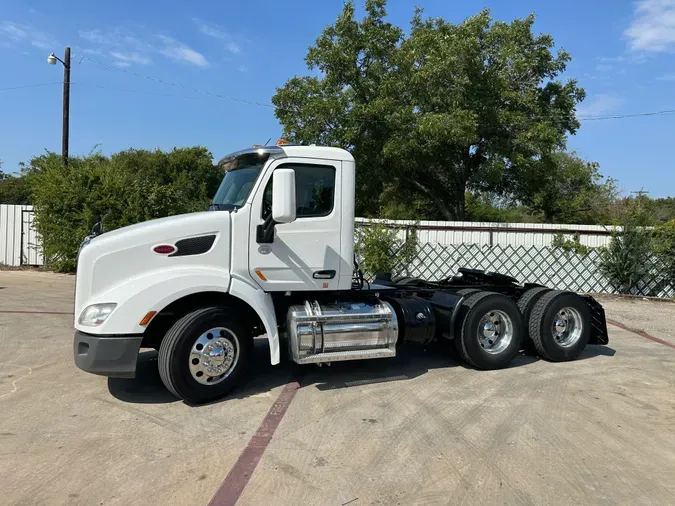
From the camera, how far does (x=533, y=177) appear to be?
19938mm

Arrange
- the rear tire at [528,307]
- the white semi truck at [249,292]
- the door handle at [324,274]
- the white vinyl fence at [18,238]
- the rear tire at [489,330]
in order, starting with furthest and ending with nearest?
the white vinyl fence at [18,238], the rear tire at [528,307], the rear tire at [489,330], the door handle at [324,274], the white semi truck at [249,292]

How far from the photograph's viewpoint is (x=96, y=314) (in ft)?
15.5

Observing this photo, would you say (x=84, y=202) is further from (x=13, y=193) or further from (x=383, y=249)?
(x=13, y=193)

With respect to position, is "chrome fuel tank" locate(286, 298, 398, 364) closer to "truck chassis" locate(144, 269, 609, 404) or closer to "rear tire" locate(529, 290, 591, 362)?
"truck chassis" locate(144, 269, 609, 404)

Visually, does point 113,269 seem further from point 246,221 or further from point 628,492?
point 628,492

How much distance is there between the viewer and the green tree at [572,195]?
24.9 m

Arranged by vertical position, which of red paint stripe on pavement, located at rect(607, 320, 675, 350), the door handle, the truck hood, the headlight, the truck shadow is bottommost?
the truck shadow

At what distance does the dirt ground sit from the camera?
3477 mm

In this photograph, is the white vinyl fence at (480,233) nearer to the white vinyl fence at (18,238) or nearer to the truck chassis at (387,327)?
the truck chassis at (387,327)

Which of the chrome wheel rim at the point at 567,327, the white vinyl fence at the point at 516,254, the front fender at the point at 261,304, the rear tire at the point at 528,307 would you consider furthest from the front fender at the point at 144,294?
the white vinyl fence at the point at 516,254

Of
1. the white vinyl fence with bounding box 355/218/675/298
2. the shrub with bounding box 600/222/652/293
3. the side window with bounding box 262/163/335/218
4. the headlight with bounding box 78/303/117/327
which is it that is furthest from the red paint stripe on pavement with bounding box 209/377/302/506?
the shrub with bounding box 600/222/652/293

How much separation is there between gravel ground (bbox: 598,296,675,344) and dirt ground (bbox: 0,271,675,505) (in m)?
3.47

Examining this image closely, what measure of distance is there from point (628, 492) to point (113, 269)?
4.70m

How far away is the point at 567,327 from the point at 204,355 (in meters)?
5.15
